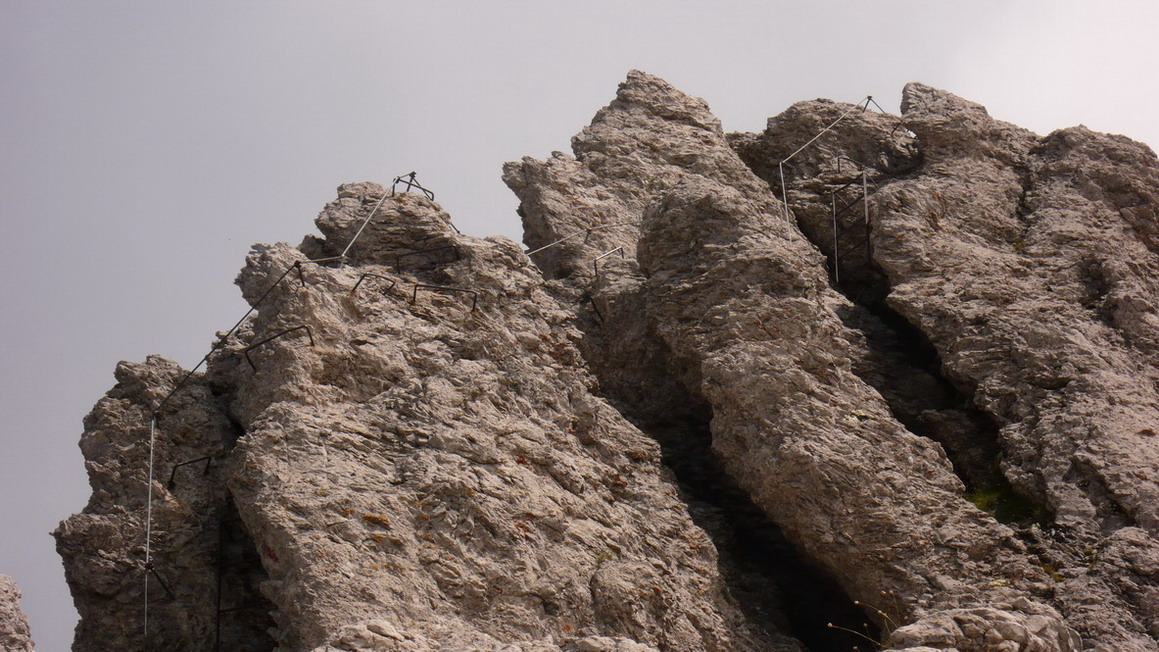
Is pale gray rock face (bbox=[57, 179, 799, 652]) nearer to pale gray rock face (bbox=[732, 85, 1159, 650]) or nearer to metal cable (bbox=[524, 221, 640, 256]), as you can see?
metal cable (bbox=[524, 221, 640, 256])

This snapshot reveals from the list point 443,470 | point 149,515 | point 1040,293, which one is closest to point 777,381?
point 443,470

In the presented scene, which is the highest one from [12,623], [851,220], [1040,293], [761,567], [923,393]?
[851,220]

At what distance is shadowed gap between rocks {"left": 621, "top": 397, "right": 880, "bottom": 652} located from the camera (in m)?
15.6

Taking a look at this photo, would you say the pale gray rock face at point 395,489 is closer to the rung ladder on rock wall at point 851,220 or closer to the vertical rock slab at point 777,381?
the vertical rock slab at point 777,381

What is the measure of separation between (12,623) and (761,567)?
823 cm

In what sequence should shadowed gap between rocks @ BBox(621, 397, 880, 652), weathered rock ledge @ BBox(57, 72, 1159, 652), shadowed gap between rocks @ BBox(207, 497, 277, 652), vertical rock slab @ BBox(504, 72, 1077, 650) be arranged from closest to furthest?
weathered rock ledge @ BBox(57, 72, 1159, 652) → shadowed gap between rocks @ BBox(207, 497, 277, 652) → vertical rock slab @ BBox(504, 72, 1077, 650) → shadowed gap between rocks @ BBox(621, 397, 880, 652)

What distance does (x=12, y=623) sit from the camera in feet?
46.2

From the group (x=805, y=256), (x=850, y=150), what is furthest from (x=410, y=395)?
(x=850, y=150)

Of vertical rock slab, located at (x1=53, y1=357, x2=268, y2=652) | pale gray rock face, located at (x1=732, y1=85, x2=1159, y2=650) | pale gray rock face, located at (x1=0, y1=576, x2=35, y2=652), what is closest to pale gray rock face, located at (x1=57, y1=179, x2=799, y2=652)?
vertical rock slab, located at (x1=53, y1=357, x2=268, y2=652)

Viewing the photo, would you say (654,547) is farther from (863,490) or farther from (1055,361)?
(1055,361)

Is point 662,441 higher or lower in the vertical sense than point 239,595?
higher

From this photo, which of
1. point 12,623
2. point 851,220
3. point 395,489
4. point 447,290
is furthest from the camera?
point 851,220

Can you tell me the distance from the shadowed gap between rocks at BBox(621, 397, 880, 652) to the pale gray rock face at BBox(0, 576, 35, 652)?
7299mm

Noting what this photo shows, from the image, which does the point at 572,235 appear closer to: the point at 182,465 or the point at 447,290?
the point at 447,290
